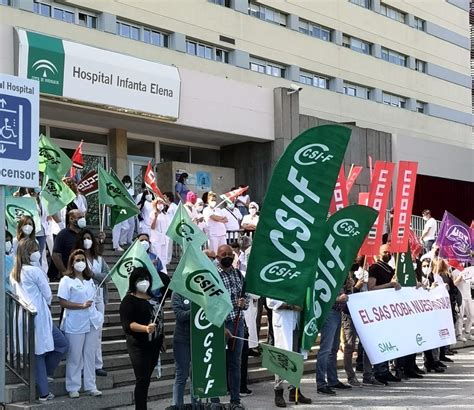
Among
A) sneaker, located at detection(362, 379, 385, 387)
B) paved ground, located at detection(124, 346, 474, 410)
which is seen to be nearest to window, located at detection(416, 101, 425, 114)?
paved ground, located at detection(124, 346, 474, 410)

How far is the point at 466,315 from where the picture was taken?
1711 centimetres

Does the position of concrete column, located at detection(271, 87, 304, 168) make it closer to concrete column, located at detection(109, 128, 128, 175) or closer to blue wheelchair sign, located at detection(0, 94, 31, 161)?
concrete column, located at detection(109, 128, 128, 175)

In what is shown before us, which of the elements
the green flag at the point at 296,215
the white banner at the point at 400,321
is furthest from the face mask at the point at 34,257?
the white banner at the point at 400,321

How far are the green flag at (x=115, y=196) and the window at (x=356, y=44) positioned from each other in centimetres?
2674

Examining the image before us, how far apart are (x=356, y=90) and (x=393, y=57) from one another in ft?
14.7

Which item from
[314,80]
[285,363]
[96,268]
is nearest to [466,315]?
[96,268]

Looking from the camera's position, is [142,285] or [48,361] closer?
[142,285]

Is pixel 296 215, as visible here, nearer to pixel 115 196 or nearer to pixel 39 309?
pixel 39 309

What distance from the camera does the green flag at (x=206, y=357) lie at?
8.33m

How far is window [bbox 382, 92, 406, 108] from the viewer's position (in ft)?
137

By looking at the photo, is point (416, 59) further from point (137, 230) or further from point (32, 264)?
point (32, 264)

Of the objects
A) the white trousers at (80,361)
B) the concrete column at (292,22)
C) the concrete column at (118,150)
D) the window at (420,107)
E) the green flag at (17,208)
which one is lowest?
the white trousers at (80,361)

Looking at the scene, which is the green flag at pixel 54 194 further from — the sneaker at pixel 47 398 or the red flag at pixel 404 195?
the red flag at pixel 404 195

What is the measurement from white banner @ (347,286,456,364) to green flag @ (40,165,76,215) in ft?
16.4
